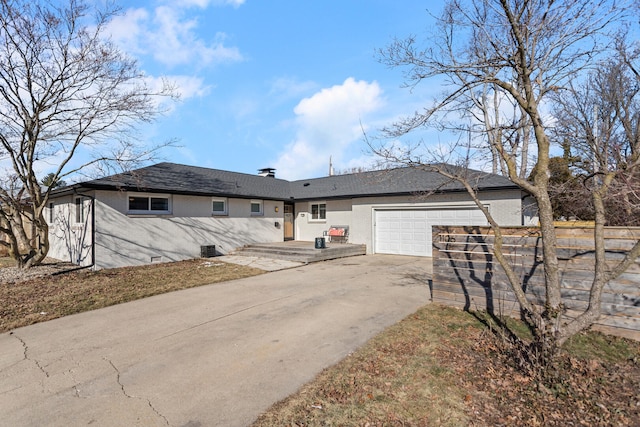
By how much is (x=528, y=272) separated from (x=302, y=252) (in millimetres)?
8976

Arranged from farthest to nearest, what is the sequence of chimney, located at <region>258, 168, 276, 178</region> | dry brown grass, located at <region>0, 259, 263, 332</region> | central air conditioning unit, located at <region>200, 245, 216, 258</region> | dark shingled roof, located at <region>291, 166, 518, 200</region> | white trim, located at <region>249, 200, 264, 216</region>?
chimney, located at <region>258, 168, 276, 178</region> < white trim, located at <region>249, 200, 264, 216</region> < central air conditioning unit, located at <region>200, 245, 216, 258</region> < dark shingled roof, located at <region>291, 166, 518, 200</region> < dry brown grass, located at <region>0, 259, 263, 332</region>

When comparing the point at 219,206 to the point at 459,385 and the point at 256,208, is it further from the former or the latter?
the point at 459,385

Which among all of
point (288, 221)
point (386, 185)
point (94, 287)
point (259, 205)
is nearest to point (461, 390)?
point (94, 287)

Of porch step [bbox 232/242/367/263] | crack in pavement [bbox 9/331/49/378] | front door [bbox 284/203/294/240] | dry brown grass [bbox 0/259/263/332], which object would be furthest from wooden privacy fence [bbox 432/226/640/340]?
front door [bbox 284/203/294/240]

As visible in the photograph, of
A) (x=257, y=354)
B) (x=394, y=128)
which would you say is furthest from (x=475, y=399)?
(x=394, y=128)

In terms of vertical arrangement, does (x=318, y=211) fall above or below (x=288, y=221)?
above

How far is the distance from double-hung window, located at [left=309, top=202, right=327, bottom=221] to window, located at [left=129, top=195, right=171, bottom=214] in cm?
800

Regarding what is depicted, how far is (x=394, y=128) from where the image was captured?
539 cm

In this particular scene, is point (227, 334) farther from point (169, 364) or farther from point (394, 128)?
point (394, 128)

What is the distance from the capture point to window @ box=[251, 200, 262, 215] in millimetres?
16516

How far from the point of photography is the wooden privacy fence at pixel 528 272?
15.0ft

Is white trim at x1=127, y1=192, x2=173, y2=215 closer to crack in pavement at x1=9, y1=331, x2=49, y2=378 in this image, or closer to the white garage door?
crack in pavement at x1=9, y1=331, x2=49, y2=378

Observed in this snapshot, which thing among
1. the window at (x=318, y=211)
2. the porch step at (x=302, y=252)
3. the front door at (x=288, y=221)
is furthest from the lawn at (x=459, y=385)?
the front door at (x=288, y=221)

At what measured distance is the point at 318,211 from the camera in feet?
59.4
